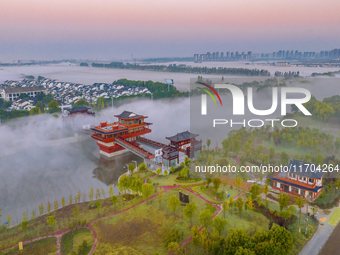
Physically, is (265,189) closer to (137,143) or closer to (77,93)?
(137,143)

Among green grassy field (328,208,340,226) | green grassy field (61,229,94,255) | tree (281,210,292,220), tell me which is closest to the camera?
green grassy field (61,229,94,255)

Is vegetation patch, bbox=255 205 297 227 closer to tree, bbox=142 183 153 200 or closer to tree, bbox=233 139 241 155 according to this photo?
tree, bbox=142 183 153 200

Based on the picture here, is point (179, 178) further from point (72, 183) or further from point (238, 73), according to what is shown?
point (238, 73)

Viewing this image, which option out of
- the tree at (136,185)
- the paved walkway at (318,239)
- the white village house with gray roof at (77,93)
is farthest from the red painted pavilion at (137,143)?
the white village house with gray roof at (77,93)

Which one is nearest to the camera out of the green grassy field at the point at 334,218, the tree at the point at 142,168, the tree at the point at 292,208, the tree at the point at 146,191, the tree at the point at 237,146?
the green grassy field at the point at 334,218

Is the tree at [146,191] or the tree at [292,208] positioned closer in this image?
the tree at [292,208]

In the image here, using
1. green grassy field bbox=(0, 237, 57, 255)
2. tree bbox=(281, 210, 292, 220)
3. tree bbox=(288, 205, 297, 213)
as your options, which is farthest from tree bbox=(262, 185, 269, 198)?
green grassy field bbox=(0, 237, 57, 255)

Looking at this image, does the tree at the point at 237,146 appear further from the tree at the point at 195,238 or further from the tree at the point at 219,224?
the tree at the point at 195,238

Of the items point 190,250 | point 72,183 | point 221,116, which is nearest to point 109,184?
point 72,183

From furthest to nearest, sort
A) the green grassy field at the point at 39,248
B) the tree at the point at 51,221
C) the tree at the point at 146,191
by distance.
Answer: the tree at the point at 146,191 < the tree at the point at 51,221 < the green grassy field at the point at 39,248

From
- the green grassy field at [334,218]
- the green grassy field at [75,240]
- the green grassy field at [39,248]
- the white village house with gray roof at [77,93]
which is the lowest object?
the green grassy field at [39,248]

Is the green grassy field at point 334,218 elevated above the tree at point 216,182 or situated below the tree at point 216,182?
below
